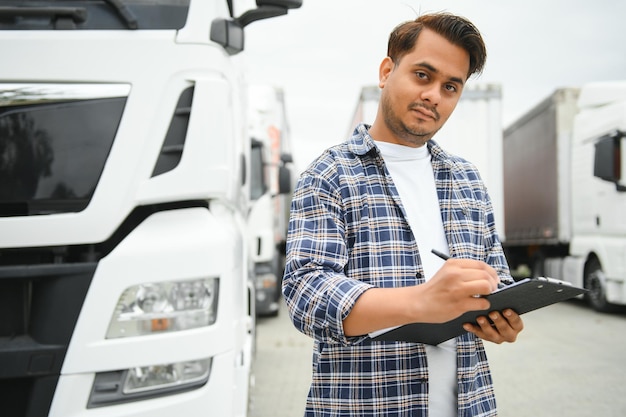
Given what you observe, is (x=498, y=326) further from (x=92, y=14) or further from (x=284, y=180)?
(x=284, y=180)

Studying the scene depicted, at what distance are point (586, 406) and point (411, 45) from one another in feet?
→ 14.7

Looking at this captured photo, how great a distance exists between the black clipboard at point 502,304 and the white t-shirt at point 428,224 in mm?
89

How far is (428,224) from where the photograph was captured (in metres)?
1.64

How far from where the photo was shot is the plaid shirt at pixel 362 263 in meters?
1.45

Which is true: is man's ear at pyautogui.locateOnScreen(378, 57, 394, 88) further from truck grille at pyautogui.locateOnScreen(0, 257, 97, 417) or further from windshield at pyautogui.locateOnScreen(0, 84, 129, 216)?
truck grille at pyautogui.locateOnScreen(0, 257, 97, 417)

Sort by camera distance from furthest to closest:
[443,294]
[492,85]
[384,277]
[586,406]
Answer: [492,85] < [586,406] < [384,277] < [443,294]

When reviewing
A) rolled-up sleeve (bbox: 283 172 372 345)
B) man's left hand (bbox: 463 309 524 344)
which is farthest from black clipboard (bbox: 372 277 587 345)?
rolled-up sleeve (bbox: 283 172 372 345)

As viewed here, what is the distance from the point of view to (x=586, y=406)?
5.05m

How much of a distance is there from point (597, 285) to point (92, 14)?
31.5 feet

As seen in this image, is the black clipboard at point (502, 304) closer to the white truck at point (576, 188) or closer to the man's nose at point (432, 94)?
the man's nose at point (432, 94)

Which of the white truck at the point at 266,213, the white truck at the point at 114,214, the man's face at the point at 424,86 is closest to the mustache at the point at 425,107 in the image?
the man's face at the point at 424,86

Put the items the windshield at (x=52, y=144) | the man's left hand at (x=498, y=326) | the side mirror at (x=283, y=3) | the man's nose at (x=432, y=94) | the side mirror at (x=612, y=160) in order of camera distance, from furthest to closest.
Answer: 1. the side mirror at (x=612, y=160)
2. the side mirror at (x=283, y=3)
3. the windshield at (x=52, y=144)
4. the man's nose at (x=432, y=94)
5. the man's left hand at (x=498, y=326)

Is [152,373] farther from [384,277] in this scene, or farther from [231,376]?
[384,277]

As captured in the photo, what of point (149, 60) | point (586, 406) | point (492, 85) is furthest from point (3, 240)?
point (492, 85)
